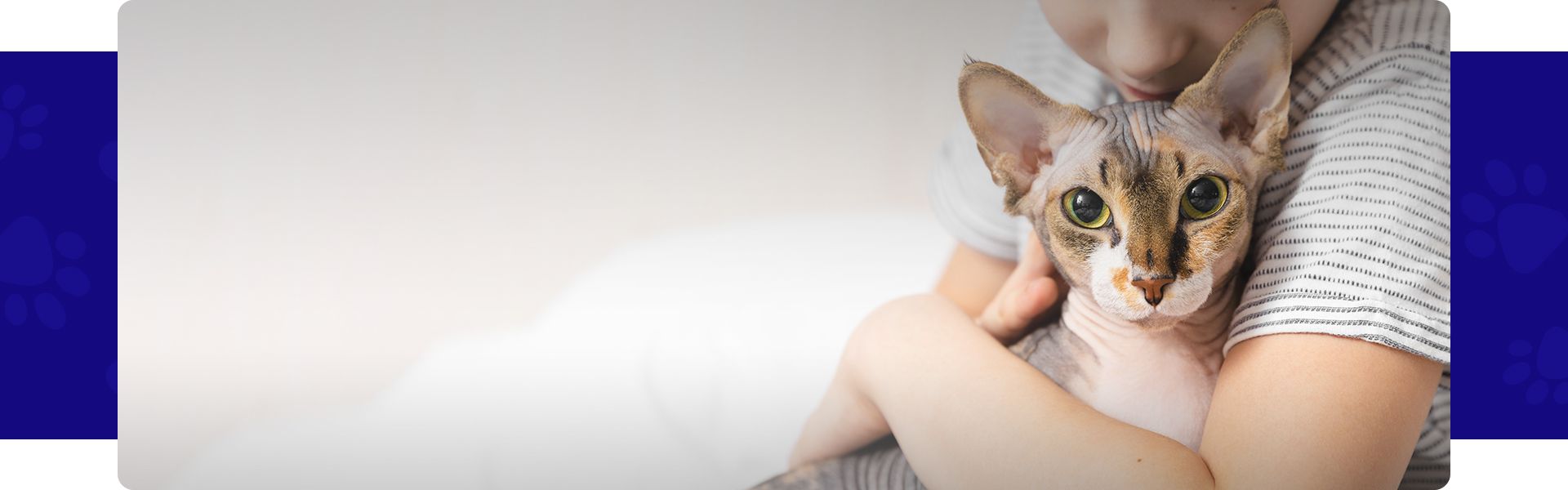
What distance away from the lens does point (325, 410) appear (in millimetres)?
1345

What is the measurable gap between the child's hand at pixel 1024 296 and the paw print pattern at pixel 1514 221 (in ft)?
1.38

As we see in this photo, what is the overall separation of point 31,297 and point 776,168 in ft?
2.88

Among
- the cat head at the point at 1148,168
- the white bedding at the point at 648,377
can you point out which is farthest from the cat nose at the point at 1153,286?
the white bedding at the point at 648,377

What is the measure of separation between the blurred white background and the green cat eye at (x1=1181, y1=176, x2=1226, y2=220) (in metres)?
0.26

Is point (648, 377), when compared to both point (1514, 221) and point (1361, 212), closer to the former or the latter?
point (1361, 212)

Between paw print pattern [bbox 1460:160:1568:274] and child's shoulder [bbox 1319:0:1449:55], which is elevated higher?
child's shoulder [bbox 1319:0:1449:55]

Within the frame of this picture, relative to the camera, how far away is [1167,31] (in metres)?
1.08

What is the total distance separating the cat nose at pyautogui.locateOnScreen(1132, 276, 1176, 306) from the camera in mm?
1017

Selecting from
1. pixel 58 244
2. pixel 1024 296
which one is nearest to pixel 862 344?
pixel 1024 296

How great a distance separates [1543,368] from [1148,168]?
60 cm

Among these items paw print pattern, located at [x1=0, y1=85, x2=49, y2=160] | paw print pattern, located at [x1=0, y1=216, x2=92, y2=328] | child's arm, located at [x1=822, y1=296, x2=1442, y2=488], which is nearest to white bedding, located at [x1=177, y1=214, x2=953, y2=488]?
child's arm, located at [x1=822, y1=296, x2=1442, y2=488]

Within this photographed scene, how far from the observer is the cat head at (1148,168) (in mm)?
1030

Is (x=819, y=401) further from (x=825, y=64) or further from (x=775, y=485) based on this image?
(x=825, y=64)

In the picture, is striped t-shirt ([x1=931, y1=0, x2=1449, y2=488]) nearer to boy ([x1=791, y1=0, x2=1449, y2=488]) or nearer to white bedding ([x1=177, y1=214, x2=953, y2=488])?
boy ([x1=791, y1=0, x2=1449, y2=488])
